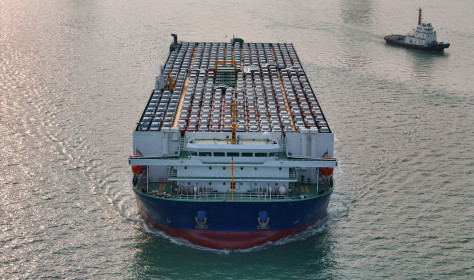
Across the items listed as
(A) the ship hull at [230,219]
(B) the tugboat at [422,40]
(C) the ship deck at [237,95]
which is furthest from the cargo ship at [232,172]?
(B) the tugboat at [422,40]

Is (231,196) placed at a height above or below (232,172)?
below

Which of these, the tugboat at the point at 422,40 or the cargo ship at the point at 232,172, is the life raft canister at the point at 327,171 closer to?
the cargo ship at the point at 232,172

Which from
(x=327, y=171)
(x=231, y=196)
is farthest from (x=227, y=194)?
(x=327, y=171)

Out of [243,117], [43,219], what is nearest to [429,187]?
[243,117]

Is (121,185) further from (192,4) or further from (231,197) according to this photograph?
(192,4)

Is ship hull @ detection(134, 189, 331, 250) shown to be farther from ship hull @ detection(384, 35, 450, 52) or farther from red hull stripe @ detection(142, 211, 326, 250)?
ship hull @ detection(384, 35, 450, 52)

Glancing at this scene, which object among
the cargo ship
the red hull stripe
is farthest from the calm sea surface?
the cargo ship

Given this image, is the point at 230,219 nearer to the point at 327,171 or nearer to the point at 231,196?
the point at 231,196
